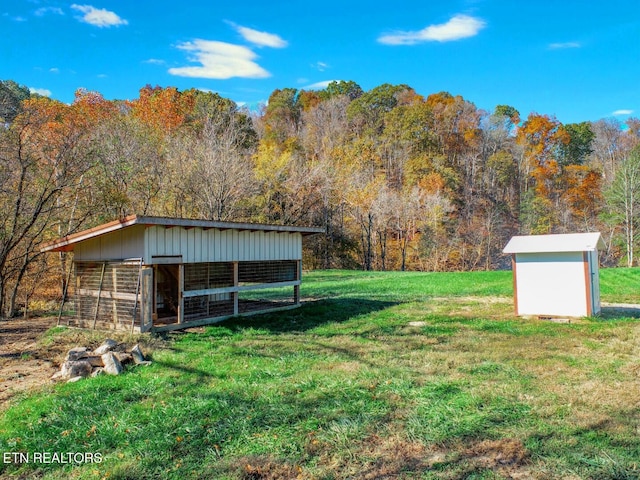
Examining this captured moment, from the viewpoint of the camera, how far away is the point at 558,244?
33.3ft

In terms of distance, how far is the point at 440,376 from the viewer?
560 centimetres

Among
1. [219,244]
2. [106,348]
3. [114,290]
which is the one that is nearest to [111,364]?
[106,348]

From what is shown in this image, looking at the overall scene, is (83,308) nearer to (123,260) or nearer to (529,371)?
(123,260)

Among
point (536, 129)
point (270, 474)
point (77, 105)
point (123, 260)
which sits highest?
point (536, 129)

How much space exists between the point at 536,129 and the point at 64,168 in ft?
150

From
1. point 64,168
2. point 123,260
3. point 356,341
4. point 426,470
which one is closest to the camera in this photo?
point 426,470

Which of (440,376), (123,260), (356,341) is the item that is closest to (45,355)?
(123,260)

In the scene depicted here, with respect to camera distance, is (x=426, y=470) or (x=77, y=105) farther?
(x=77, y=105)

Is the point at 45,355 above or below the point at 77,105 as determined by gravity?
below

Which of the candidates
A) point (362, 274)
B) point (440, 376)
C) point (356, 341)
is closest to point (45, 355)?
point (356, 341)

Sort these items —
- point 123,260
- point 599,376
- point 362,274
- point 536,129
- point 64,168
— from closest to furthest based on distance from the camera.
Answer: point 599,376, point 123,260, point 64,168, point 362,274, point 536,129

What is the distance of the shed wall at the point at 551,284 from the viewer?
9.89 meters

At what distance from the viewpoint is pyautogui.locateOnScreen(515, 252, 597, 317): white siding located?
989 cm

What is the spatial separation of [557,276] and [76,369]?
9.74 m
